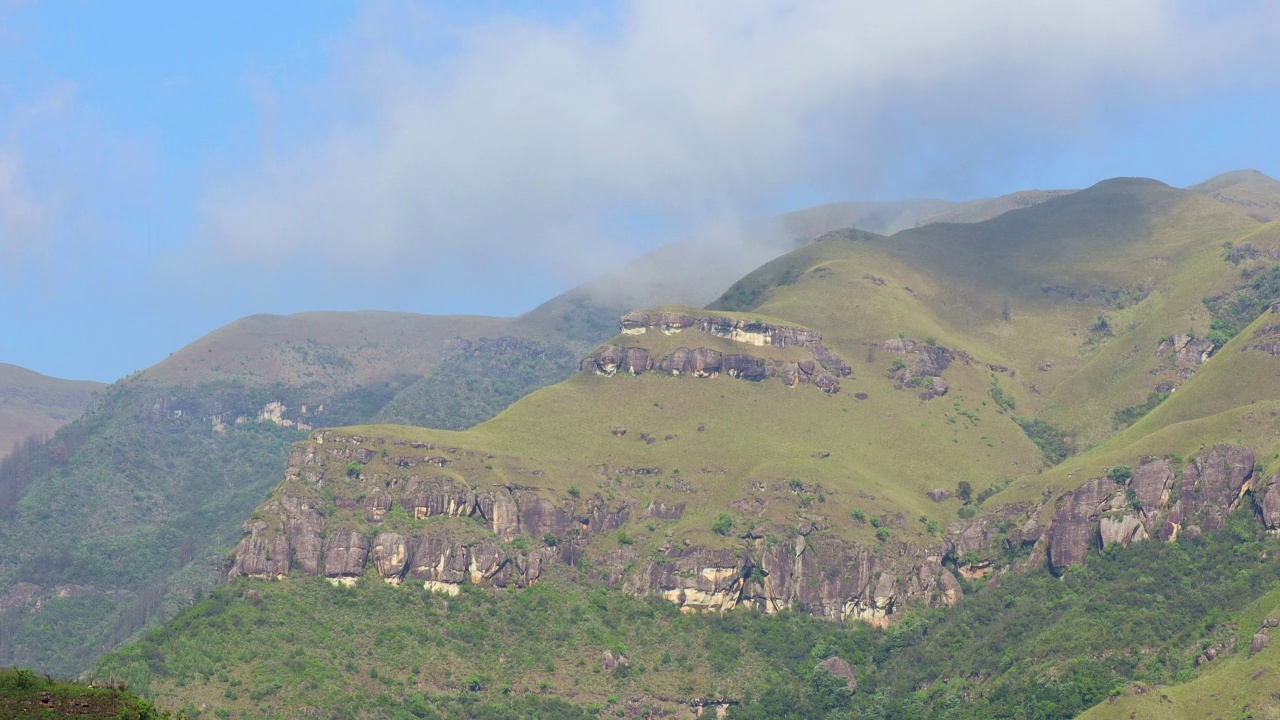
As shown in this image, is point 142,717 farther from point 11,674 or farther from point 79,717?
point 11,674

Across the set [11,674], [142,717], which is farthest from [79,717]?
[11,674]

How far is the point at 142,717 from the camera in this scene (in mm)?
121625

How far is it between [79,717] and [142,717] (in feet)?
15.0

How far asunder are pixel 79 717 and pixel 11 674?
12.7 meters

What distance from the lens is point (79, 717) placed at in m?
118

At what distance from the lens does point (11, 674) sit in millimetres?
128375

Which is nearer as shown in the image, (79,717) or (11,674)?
(79,717)

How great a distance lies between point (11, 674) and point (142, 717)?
12.5 m
